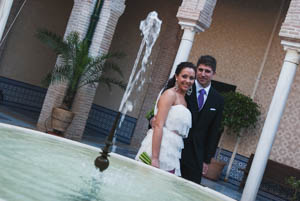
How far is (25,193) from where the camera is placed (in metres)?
1.69

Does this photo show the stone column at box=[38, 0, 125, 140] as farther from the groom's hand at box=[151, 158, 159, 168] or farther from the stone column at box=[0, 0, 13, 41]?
the groom's hand at box=[151, 158, 159, 168]

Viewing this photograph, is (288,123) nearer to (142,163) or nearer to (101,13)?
(101,13)

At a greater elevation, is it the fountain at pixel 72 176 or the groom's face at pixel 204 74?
the groom's face at pixel 204 74

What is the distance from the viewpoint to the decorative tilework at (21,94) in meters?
12.0

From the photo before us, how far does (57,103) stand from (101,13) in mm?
2051

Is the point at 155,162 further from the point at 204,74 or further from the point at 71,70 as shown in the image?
the point at 71,70

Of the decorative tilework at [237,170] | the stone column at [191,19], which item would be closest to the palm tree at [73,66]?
the stone column at [191,19]

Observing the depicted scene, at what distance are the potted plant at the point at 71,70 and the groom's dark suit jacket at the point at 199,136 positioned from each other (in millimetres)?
5192

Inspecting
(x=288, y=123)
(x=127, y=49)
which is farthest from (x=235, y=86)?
(x=127, y=49)

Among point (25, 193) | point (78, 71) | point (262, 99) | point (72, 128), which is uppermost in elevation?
point (262, 99)

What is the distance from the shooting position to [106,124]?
1273cm

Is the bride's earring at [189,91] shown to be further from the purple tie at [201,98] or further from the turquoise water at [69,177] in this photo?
the turquoise water at [69,177]

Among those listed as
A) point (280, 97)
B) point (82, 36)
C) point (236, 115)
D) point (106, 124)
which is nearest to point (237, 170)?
point (236, 115)

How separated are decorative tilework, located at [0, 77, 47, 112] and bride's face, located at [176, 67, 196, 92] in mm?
9422
